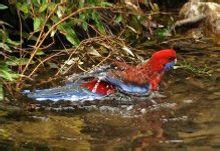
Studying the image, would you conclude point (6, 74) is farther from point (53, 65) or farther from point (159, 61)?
point (159, 61)

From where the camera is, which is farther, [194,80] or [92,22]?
[92,22]

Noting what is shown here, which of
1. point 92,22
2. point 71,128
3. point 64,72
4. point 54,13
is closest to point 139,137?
point 71,128

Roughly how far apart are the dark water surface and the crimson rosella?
143 millimetres

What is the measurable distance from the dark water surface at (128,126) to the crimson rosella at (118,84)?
0.47 feet

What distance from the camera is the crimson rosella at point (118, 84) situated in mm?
4859

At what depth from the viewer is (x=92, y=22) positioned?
21.2ft

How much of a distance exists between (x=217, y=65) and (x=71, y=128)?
2370mm

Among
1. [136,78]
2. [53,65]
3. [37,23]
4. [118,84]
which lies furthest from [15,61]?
[136,78]

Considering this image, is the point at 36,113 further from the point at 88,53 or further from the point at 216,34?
the point at 216,34

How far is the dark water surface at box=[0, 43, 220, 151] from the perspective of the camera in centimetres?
382

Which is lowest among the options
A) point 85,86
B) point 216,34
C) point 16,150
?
point 16,150

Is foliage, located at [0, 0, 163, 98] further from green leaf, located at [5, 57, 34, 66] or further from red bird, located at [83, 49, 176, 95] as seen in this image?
red bird, located at [83, 49, 176, 95]

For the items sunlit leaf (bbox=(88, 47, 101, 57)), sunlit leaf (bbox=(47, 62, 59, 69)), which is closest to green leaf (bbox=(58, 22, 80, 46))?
sunlit leaf (bbox=(88, 47, 101, 57))

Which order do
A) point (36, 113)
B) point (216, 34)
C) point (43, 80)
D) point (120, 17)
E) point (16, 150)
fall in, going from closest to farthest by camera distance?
point (16, 150) < point (36, 113) < point (43, 80) < point (120, 17) < point (216, 34)
